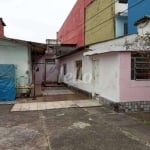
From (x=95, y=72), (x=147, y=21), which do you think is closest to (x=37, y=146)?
(x=147, y=21)

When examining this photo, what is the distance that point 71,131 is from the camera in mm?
6262

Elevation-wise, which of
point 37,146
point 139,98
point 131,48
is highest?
point 131,48

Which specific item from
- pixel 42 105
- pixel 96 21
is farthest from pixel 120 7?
pixel 42 105

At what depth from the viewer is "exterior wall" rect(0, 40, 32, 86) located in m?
12.3

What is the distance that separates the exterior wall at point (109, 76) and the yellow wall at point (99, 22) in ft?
17.9

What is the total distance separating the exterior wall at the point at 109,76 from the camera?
8.88 meters

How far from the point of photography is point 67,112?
28.7 ft

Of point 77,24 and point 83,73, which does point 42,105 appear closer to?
point 83,73

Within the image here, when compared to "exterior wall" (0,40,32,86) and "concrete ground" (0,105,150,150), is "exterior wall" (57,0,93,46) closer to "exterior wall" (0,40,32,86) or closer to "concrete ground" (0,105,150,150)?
"exterior wall" (0,40,32,86)

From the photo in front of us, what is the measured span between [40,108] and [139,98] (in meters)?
3.97

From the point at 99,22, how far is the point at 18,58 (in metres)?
8.00

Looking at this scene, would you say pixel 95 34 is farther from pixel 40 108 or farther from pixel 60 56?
pixel 40 108

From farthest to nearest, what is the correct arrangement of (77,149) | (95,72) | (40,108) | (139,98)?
1. (95,72)
2. (40,108)
3. (139,98)
4. (77,149)

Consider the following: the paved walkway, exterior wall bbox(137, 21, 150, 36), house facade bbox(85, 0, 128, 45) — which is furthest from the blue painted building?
the paved walkway
